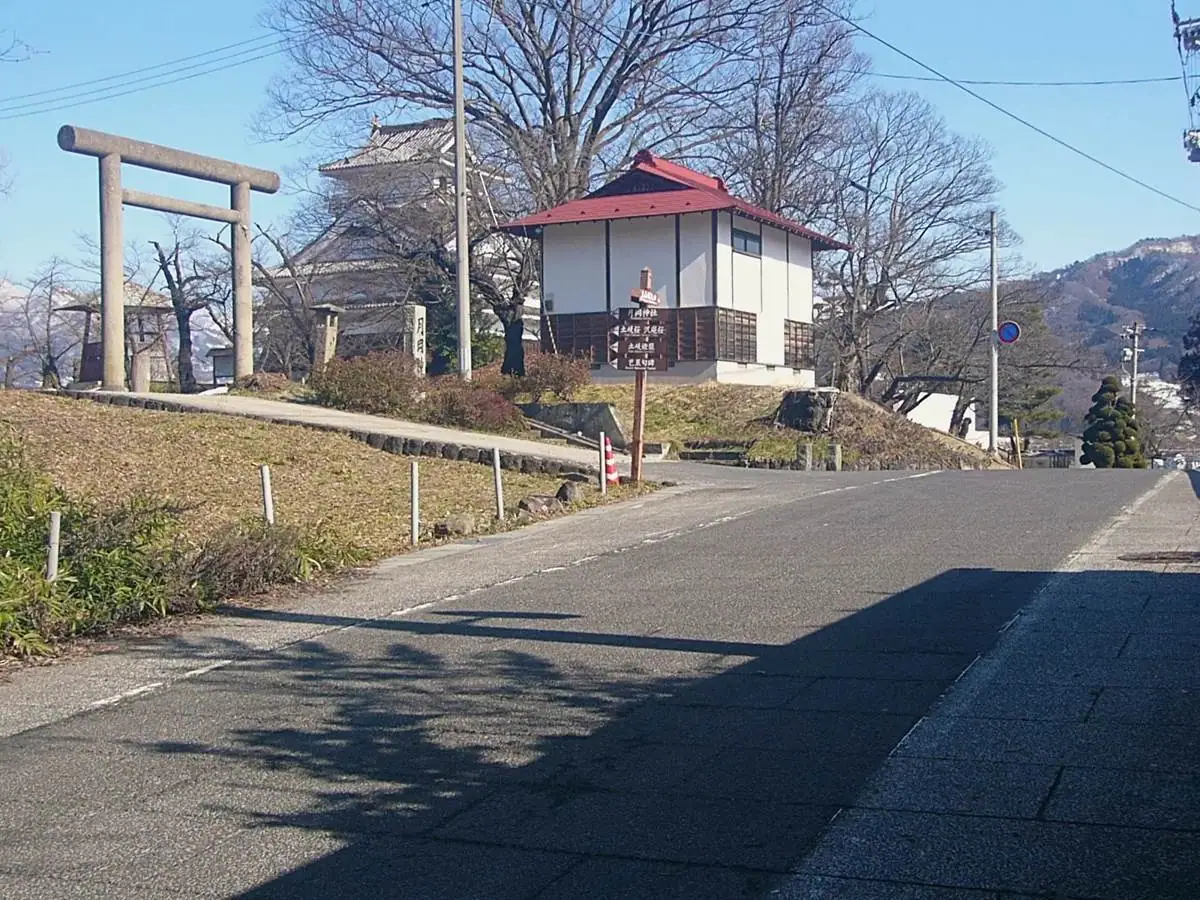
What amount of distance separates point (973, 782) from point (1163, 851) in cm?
104

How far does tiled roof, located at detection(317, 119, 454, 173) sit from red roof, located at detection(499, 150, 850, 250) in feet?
15.9

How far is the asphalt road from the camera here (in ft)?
17.1

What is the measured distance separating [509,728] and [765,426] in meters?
25.9

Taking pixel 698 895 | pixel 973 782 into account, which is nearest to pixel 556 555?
pixel 973 782

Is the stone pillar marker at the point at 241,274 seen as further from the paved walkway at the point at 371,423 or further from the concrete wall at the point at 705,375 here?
the concrete wall at the point at 705,375

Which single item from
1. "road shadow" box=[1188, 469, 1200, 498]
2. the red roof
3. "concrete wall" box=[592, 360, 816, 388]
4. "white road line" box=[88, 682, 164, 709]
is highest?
the red roof

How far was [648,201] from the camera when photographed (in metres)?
40.4

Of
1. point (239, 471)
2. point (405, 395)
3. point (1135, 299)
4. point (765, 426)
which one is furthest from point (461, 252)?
point (1135, 299)

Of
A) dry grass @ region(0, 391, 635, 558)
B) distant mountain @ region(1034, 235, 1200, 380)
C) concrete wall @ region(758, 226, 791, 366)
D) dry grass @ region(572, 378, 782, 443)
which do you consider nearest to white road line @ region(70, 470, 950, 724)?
dry grass @ region(0, 391, 635, 558)

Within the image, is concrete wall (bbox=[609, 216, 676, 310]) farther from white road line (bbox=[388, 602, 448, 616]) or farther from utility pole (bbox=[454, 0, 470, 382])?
white road line (bbox=[388, 602, 448, 616])

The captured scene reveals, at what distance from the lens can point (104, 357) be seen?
1035 inches

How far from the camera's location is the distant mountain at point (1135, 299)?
102m

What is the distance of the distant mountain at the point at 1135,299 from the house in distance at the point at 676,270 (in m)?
40.9

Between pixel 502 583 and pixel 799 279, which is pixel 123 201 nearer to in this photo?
pixel 502 583
